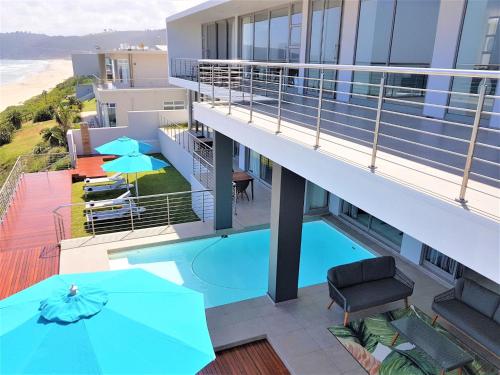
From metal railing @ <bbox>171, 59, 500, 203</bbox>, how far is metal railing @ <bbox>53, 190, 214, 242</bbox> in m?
3.78

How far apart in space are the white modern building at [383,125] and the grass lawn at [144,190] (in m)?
3.45

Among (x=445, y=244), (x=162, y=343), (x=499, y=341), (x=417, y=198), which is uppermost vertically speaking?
(x=417, y=198)

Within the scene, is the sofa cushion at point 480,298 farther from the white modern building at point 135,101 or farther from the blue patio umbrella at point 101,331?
the white modern building at point 135,101

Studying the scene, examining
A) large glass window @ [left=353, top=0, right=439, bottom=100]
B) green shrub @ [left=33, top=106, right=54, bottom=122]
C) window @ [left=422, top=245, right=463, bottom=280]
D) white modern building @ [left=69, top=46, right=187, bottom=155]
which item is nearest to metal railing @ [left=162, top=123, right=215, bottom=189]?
white modern building @ [left=69, top=46, right=187, bottom=155]

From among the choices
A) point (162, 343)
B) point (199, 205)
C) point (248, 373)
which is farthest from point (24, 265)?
point (162, 343)

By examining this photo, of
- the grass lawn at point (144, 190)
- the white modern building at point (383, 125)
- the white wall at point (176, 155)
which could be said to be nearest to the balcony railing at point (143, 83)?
the white wall at point (176, 155)

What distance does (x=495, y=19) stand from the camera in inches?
264

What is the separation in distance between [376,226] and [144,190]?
9567 mm

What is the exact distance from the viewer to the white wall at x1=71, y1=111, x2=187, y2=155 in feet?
70.3

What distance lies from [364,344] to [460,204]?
4.35 m

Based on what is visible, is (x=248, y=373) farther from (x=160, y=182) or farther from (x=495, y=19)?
(x=160, y=182)

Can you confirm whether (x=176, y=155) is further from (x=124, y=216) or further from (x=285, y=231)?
(x=285, y=231)

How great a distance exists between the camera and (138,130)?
22391mm

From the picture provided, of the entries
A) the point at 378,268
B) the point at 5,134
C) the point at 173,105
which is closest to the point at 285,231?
the point at 378,268
